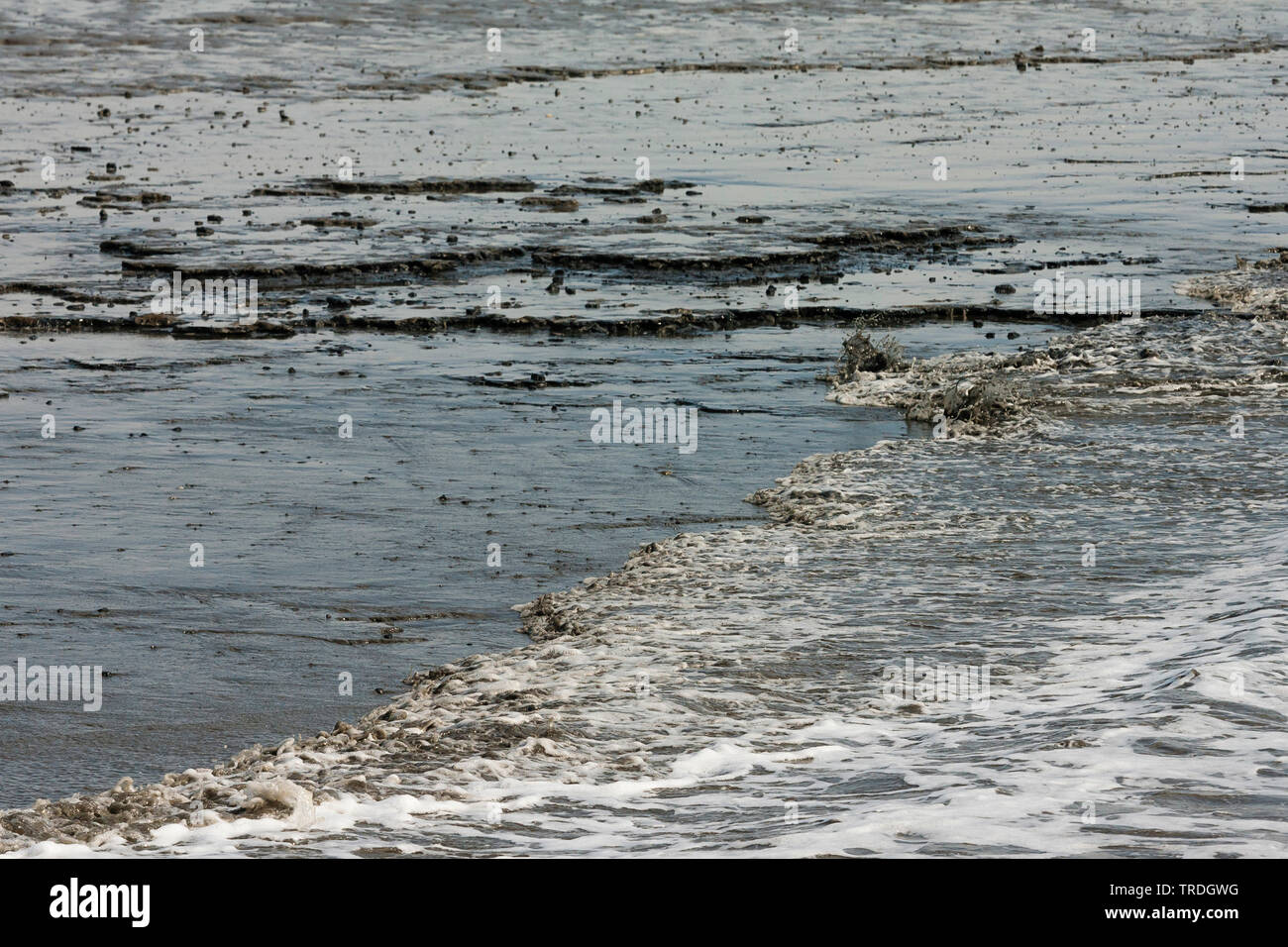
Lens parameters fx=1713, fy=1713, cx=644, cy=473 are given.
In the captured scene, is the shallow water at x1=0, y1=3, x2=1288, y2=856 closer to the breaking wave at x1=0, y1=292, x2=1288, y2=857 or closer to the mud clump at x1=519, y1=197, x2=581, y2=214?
the breaking wave at x1=0, y1=292, x2=1288, y2=857

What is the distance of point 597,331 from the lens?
52.2 ft

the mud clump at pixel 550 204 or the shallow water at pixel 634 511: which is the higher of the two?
the mud clump at pixel 550 204

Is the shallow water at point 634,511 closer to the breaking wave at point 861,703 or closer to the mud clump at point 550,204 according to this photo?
the breaking wave at point 861,703

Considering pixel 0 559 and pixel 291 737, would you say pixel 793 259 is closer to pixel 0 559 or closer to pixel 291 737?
pixel 0 559

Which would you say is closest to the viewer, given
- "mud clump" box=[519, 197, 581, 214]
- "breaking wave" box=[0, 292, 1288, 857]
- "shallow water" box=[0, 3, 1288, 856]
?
"breaking wave" box=[0, 292, 1288, 857]

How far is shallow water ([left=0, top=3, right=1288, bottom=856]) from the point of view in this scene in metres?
6.43

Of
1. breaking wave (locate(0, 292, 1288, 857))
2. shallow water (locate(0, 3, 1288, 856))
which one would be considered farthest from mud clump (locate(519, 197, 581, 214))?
breaking wave (locate(0, 292, 1288, 857))

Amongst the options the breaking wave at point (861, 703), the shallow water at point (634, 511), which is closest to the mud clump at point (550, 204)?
the shallow water at point (634, 511)

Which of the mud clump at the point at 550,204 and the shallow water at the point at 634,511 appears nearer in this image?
the shallow water at the point at 634,511

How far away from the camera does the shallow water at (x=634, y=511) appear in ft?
21.1

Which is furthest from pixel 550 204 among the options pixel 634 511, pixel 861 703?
pixel 861 703

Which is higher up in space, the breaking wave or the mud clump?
the mud clump

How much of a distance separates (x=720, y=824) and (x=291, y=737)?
2.03 m

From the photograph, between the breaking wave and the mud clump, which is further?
the mud clump
